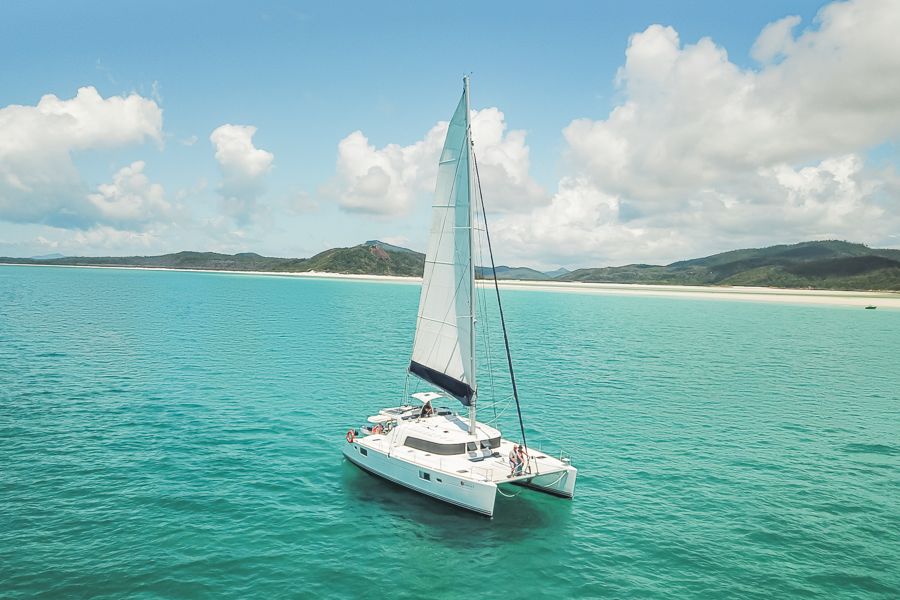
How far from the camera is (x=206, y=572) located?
2002 cm

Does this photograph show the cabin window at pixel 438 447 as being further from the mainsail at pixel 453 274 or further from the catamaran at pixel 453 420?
the mainsail at pixel 453 274

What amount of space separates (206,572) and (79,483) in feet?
38.9

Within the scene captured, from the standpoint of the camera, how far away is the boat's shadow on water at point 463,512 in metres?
24.2

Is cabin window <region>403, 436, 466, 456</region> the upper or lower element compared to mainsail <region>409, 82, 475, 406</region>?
lower

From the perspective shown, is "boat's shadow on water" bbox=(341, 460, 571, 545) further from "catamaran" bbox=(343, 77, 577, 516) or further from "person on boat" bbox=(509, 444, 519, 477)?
"person on boat" bbox=(509, 444, 519, 477)

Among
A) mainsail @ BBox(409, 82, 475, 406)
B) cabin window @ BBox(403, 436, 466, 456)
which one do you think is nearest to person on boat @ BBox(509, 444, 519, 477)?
cabin window @ BBox(403, 436, 466, 456)

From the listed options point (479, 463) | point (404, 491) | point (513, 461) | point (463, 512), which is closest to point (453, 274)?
point (479, 463)

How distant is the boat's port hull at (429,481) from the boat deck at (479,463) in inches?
11.0

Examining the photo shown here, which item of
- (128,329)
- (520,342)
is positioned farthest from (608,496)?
(128,329)

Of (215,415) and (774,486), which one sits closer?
(774,486)

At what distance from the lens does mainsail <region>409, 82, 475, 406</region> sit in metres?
28.4

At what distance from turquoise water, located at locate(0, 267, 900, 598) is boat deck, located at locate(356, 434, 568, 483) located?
2.16 meters

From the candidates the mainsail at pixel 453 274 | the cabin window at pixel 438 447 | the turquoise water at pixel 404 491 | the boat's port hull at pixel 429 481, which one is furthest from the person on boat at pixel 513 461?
the mainsail at pixel 453 274

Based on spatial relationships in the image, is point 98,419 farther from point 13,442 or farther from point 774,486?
point 774,486
